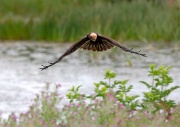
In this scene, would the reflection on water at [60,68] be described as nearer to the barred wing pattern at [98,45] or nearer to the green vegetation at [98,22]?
the green vegetation at [98,22]

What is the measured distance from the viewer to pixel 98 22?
53.0 ft

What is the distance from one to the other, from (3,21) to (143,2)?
3.46m

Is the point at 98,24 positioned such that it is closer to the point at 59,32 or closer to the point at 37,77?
the point at 59,32

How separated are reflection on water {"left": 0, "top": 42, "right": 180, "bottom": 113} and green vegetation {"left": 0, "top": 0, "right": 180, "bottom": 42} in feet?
1.66

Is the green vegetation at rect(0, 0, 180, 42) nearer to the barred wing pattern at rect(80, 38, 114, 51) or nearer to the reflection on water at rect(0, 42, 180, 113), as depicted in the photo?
the reflection on water at rect(0, 42, 180, 113)

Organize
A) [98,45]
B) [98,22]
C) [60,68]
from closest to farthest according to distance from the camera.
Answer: [98,45] → [60,68] → [98,22]

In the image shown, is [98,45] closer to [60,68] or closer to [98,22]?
[60,68]

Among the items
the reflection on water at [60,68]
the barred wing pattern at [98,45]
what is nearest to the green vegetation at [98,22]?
the reflection on water at [60,68]

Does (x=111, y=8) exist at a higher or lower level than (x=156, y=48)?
higher

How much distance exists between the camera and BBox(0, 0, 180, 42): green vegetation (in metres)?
16.1

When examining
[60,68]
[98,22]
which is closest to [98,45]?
[60,68]

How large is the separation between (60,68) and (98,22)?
3.29m

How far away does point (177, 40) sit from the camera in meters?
15.8

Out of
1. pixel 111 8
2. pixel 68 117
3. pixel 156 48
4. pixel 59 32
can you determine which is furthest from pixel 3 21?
pixel 68 117
